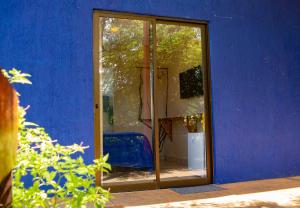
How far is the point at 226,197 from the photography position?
361cm

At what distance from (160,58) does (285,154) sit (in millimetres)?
2381

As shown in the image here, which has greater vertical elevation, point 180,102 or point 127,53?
point 127,53

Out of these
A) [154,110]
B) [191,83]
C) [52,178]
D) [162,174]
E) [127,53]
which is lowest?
[162,174]

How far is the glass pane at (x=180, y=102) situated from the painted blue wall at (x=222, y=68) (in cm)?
A: 32

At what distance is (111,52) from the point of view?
455 centimetres

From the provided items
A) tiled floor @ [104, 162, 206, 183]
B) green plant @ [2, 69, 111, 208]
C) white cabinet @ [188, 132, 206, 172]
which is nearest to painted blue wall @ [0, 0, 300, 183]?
white cabinet @ [188, 132, 206, 172]

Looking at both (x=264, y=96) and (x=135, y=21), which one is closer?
(x=135, y=21)

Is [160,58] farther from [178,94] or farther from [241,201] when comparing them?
[241,201]

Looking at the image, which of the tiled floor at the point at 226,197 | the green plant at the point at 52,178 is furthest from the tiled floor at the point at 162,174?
the green plant at the point at 52,178

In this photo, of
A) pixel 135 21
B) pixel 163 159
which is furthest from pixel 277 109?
pixel 135 21

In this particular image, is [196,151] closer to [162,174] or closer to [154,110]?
[162,174]

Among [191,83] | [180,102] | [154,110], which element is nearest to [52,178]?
[154,110]

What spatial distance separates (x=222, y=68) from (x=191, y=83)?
101 cm

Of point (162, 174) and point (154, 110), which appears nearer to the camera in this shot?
point (154, 110)
